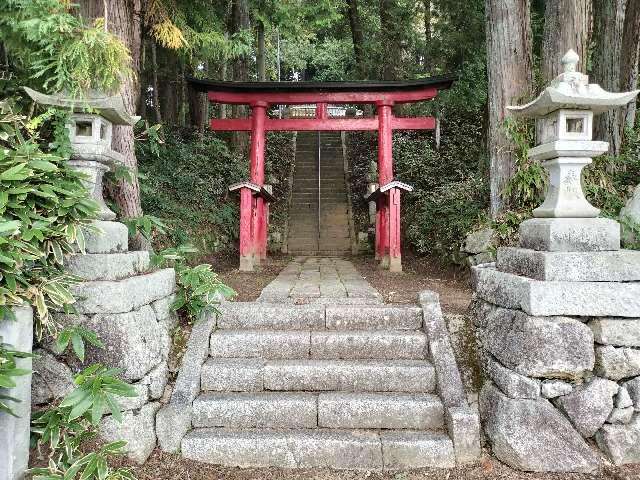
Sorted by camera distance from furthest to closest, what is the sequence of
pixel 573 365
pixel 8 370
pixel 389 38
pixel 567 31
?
1. pixel 389 38
2. pixel 567 31
3. pixel 573 365
4. pixel 8 370

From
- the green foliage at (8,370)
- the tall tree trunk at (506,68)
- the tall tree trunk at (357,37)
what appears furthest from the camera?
the tall tree trunk at (357,37)

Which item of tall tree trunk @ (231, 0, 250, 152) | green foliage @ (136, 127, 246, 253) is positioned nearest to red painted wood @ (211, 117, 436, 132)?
green foliage @ (136, 127, 246, 253)

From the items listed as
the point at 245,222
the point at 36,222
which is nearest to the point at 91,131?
the point at 36,222

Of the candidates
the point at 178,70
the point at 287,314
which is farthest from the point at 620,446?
the point at 178,70

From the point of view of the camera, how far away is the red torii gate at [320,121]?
6.80m

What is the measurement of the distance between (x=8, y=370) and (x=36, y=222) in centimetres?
81

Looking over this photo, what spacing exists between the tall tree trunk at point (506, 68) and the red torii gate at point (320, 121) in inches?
65.0

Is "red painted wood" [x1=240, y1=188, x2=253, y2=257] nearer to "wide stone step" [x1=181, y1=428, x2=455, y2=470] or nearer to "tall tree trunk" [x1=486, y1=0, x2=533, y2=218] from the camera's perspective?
"tall tree trunk" [x1=486, y1=0, x2=533, y2=218]

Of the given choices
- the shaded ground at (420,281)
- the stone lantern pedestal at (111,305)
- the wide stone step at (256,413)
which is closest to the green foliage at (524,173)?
the shaded ground at (420,281)

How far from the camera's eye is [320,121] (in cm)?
745

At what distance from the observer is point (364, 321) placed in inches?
141

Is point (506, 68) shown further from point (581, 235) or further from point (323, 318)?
point (323, 318)

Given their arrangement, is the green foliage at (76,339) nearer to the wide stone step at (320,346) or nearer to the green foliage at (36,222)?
the green foliage at (36,222)

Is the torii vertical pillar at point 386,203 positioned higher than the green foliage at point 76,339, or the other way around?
the torii vertical pillar at point 386,203
